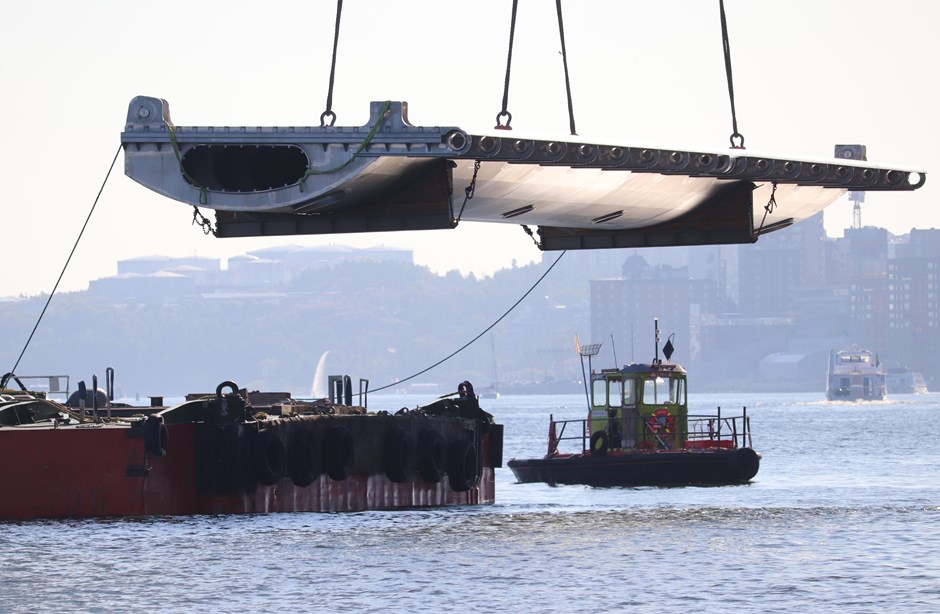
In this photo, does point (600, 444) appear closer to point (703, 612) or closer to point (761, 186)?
point (761, 186)

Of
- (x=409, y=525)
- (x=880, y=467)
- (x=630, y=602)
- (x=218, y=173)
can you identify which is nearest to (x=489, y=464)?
(x=409, y=525)

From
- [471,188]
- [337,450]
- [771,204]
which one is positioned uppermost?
[771,204]

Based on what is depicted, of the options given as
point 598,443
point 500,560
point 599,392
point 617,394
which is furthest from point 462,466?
point 617,394

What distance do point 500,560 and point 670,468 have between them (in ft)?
71.2

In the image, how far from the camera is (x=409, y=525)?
1725 inches

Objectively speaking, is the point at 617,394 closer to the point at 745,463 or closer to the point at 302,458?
the point at 745,463

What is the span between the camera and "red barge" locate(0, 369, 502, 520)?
3916 cm

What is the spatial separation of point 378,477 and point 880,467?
40199 mm

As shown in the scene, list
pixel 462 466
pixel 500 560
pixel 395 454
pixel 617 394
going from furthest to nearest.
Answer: pixel 617 394 < pixel 462 466 < pixel 395 454 < pixel 500 560

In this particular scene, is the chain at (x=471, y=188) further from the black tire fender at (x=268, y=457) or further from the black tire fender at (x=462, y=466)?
the black tire fender at (x=462, y=466)

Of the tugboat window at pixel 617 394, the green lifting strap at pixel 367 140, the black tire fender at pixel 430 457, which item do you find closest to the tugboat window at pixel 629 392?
the tugboat window at pixel 617 394

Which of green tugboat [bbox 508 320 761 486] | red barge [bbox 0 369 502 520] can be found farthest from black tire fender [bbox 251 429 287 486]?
green tugboat [bbox 508 320 761 486]

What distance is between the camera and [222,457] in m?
41.7

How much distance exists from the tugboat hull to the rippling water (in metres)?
3.58
